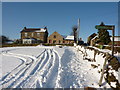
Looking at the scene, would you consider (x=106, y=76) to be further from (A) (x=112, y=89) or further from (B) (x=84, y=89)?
(B) (x=84, y=89)

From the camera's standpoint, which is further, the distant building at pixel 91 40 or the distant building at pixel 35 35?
the distant building at pixel 35 35

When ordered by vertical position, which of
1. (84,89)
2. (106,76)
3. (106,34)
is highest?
(106,34)

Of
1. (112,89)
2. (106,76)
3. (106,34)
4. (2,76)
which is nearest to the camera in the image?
(112,89)

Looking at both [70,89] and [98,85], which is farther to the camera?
[98,85]

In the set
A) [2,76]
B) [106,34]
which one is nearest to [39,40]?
[106,34]

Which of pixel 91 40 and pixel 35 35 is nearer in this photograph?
pixel 91 40

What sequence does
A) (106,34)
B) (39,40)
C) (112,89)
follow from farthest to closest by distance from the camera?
(39,40)
(106,34)
(112,89)

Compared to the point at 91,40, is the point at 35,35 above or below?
above

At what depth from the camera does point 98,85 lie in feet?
14.6

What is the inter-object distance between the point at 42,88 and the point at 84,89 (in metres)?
1.65

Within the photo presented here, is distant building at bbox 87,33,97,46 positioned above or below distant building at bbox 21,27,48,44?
below

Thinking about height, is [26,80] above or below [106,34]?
below

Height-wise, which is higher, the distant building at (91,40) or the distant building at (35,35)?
the distant building at (35,35)

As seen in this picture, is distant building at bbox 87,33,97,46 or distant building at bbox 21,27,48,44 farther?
distant building at bbox 21,27,48,44
